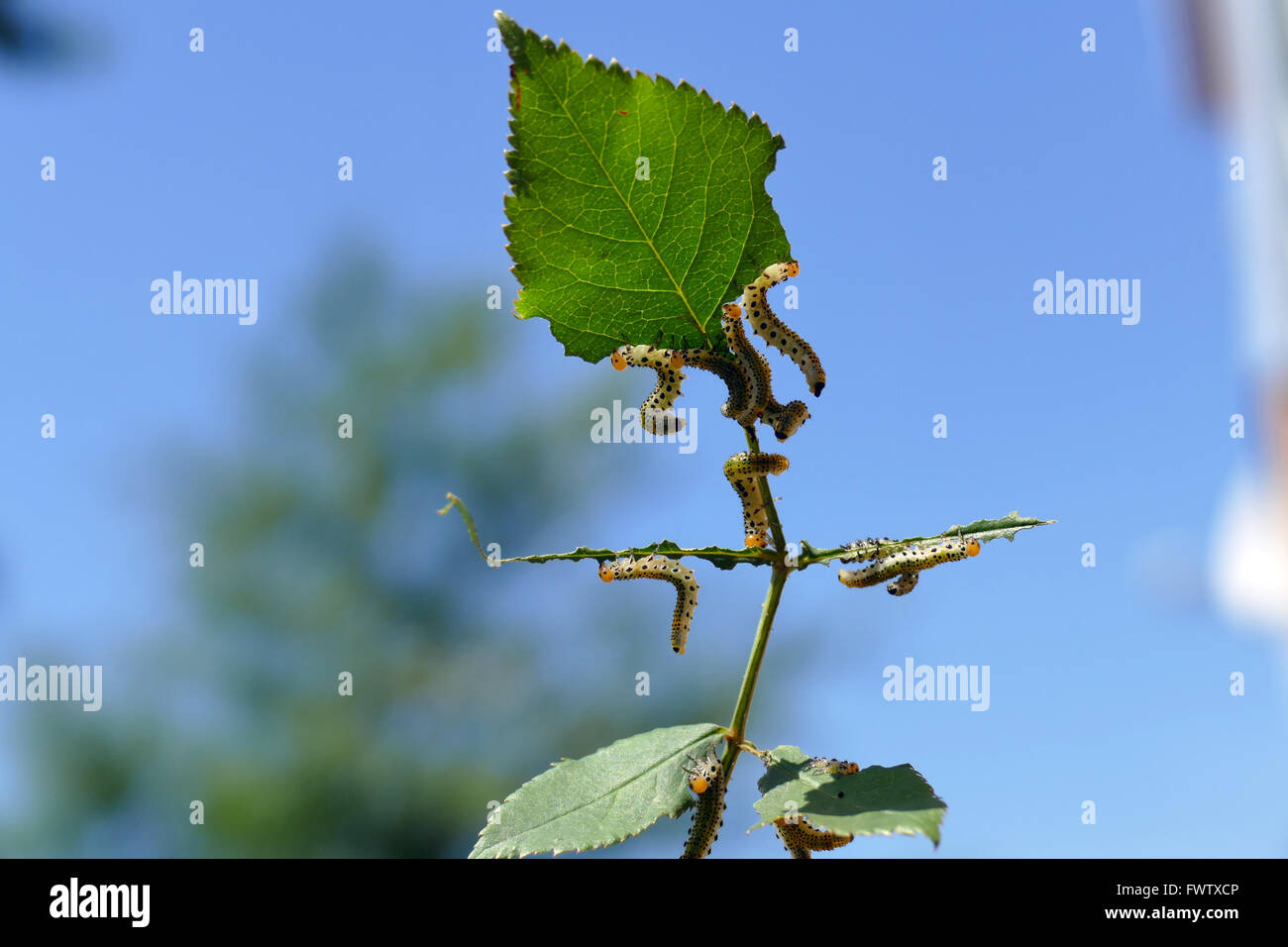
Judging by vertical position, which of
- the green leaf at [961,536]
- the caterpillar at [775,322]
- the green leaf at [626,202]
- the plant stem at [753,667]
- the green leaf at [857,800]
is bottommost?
the green leaf at [857,800]

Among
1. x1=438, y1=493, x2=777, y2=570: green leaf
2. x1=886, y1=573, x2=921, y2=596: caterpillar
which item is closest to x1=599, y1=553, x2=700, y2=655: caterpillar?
x1=438, y1=493, x2=777, y2=570: green leaf

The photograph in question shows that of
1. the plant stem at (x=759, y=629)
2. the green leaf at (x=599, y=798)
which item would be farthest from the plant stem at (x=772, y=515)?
the green leaf at (x=599, y=798)

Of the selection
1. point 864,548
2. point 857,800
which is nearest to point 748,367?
point 864,548

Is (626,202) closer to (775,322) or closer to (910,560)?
(775,322)

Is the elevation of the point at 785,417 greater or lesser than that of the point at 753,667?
greater

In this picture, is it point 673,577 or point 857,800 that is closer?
point 857,800

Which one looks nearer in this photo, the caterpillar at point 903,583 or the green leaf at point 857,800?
the green leaf at point 857,800

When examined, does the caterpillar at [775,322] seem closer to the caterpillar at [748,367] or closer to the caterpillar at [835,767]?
the caterpillar at [748,367]
